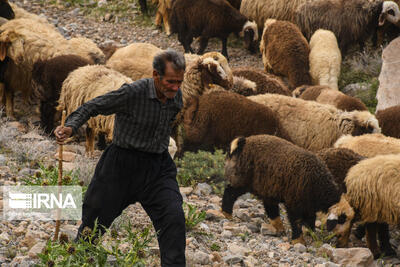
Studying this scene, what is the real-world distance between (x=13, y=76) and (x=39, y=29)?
111 cm

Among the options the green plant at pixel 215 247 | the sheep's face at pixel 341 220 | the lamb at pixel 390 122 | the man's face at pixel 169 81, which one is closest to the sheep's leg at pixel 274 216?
the sheep's face at pixel 341 220

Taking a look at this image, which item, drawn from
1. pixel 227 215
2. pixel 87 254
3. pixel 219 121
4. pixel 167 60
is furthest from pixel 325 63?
pixel 87 254

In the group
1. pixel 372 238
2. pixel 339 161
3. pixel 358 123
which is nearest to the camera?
pixel 372 238

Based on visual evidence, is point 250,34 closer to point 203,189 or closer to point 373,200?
point 203,189

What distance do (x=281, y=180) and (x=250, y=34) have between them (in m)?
7.78

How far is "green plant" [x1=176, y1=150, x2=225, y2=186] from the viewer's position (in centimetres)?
736

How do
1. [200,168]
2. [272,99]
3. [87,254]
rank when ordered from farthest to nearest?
[272,99], [200,168], [87,254]

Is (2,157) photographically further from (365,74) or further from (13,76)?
(365,74)

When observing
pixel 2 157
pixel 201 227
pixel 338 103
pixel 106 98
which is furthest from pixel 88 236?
pixel 338 103

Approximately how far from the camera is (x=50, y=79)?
826cm

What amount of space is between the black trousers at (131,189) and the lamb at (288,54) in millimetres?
7974

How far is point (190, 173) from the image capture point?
7.38 meters

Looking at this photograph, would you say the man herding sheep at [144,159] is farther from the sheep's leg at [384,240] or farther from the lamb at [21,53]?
the lamb at [21,53]

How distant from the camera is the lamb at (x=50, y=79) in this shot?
322 inches
